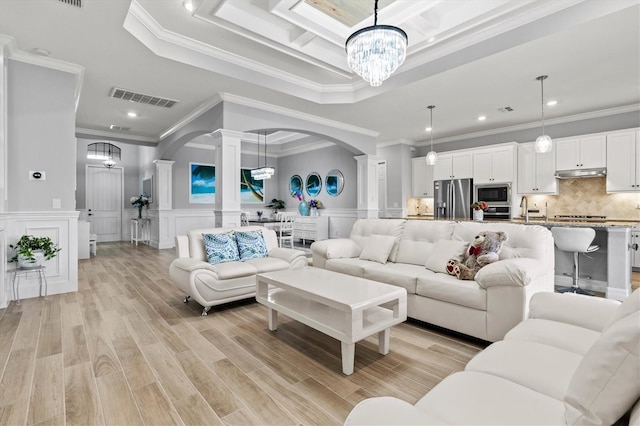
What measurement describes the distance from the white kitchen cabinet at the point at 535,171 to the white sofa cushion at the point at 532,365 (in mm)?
5671

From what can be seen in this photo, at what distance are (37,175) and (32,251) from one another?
0.91 meters

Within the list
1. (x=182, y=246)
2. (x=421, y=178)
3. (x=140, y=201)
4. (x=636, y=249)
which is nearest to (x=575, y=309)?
(x=182, y=246)

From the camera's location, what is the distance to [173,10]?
125 inches

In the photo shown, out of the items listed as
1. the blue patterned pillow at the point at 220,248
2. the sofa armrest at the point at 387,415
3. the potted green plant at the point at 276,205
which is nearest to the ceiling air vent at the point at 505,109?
the blue patterned pillow at the point at 220,248

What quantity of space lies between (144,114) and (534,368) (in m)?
6.63

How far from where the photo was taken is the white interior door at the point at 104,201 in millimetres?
9156

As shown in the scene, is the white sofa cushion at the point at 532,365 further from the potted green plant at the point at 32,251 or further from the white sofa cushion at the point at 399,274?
the potted green plant at the point at 32,251

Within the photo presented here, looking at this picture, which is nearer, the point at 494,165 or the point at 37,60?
the point at 37,60

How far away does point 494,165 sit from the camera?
662 centimetres

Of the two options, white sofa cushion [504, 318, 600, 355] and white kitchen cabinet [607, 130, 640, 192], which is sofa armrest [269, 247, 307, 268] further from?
white kitchen cabinet [607, 130, 640, 192]

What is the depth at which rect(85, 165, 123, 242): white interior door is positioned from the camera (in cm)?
916

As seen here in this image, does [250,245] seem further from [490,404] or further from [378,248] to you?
[490,404]

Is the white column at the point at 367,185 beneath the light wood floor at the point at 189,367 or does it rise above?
above

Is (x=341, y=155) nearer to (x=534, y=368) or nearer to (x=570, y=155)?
(x=570, y=155)
